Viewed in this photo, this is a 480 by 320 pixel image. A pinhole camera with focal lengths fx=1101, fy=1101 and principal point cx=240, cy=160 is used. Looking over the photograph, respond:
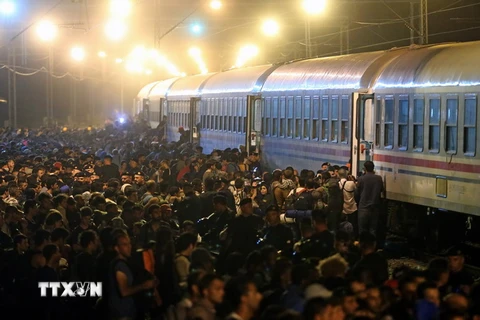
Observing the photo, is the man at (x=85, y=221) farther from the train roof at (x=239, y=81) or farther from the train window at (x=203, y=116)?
the train window at (x=203, y=116)

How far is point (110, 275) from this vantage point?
10398 millimetres

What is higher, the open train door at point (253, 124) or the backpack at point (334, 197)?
the open train door at point (253, 124)

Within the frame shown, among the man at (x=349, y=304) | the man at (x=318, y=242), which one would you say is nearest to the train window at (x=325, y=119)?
the man at (x=318, y=242)

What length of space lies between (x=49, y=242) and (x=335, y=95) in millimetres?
12080

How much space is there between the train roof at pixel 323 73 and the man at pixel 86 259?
10747 millimetres

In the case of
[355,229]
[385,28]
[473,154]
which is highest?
[385,28]

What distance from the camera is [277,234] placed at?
12.9 meters

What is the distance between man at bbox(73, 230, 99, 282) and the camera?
38.7 ft

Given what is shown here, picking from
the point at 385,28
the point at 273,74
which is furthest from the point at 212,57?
the point at 273,74

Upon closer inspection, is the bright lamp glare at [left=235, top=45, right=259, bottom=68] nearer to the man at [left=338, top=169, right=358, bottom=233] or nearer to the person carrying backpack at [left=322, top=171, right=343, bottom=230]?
the man at [left=338, top=169, right=358, bottom=233]

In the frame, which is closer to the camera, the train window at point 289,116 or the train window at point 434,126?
the train window at point 434,126

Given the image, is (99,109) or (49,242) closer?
(49,242)

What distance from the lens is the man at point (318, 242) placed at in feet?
38.9

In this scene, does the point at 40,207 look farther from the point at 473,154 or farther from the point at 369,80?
the point at 369,80
